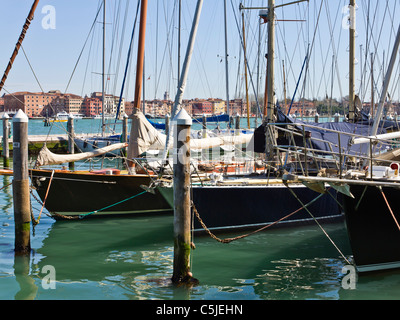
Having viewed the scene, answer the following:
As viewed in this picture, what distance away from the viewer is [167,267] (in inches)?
450

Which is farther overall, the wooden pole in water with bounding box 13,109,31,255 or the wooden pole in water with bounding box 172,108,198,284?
the wooden pole in water with bounding box 13,109,31,255

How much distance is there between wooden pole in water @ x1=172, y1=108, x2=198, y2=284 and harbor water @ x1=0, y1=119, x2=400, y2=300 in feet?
1.19

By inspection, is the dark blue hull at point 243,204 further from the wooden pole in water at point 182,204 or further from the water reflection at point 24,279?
the water reflection at point 24,279

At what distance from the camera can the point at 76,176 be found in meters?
15.6

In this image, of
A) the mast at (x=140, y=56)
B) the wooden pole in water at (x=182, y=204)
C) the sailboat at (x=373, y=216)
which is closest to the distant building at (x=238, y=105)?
the mast at (x=140, y=56)

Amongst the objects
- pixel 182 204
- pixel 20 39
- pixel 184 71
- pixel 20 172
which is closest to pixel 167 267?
pixel 182 204

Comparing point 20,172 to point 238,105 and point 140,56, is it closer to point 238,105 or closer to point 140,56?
point 140,56

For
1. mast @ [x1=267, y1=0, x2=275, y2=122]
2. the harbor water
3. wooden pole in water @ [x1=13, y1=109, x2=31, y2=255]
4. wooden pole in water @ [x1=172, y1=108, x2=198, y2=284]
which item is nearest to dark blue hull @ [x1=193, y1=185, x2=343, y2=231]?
the harbor water

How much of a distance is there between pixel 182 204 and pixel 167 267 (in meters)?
2.46

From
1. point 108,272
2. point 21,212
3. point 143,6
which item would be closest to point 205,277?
point 108,272

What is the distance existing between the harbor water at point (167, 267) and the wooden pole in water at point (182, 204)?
0.36 m

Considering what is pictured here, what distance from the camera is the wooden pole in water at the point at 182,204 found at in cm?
955

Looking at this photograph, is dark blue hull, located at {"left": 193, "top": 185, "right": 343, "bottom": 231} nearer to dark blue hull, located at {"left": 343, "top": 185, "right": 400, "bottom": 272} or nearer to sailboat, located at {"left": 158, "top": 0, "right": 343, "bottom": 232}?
sailboat, located at {"left": 158, "top": 0, "right": 343, "bottom": 232}

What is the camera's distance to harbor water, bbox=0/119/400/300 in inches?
384
